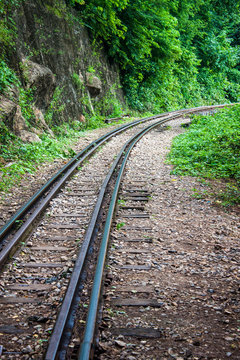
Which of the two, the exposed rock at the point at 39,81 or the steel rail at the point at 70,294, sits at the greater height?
the exposed rock at the point at 39,81

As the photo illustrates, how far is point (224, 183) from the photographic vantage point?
8.12 meters

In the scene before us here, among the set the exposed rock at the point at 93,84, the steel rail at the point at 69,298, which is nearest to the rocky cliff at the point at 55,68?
the exposed rock at the point at 93,84

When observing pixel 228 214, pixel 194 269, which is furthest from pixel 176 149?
pixel 194 269

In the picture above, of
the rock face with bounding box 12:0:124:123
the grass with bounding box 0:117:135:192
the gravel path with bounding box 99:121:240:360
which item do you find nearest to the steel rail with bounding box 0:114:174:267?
the grass with bounding box 0:117:135:192

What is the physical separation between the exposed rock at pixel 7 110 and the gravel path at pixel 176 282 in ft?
17.2

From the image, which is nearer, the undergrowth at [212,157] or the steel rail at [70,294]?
the steel rail at [70,294]

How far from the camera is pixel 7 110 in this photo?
31.3 feet

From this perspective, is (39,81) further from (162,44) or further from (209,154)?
(162,44)

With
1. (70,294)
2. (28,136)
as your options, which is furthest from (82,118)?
(70,294)

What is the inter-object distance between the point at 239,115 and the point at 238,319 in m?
15.6

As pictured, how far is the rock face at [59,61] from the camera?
1252cm

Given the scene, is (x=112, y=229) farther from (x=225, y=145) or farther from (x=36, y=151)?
(x=225, y=145)

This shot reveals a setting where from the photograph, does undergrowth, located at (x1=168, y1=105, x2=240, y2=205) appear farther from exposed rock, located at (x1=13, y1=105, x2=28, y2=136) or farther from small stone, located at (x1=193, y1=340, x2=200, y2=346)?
exposed rock, located at (x1=13, y1=105, x2=28, y2=136)

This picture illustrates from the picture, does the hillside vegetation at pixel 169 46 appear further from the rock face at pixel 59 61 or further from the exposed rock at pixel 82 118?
the exposed rock at pixel 82 118
